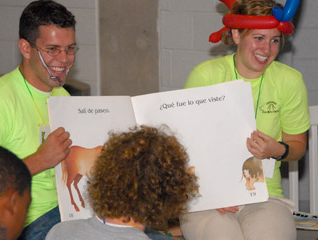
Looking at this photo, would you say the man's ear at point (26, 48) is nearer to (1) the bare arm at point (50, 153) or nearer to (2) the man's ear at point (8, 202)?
(1) the bare arm at point (50, 153)

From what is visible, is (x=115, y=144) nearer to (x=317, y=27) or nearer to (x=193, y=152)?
(x=193, y=152)

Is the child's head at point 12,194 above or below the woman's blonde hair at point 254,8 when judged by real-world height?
Answer: below

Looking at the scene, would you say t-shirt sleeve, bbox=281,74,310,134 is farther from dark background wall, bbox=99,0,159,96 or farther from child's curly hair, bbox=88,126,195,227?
dark background wall, bbox=99,0,159,96

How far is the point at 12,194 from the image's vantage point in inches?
57.7

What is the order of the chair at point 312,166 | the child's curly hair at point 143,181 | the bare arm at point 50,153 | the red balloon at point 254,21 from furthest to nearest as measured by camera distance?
the chair at point 312,166 < the red balloon at point 254,21 < the bare arm at point 50,153 < the child's curly hair at point 143,181

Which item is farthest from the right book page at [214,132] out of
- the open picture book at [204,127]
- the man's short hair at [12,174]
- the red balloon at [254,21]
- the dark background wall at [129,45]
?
the dark background wall at [129,45]

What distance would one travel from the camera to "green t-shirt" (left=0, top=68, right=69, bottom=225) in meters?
2.17

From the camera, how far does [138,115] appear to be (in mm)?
2305

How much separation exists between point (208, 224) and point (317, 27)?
1.82 meters

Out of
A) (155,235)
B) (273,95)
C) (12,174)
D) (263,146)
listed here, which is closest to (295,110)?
(273,95)

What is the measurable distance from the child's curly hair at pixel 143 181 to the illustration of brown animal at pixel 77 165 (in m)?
0.45

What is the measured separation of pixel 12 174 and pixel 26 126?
74cm

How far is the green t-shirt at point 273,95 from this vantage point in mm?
2463

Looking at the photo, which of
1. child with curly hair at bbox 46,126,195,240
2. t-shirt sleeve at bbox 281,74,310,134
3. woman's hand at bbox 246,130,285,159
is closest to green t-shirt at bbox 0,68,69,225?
child with curly hair at bbox 46,126,195,240
